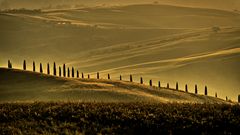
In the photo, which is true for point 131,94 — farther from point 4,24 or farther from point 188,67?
point 4,24

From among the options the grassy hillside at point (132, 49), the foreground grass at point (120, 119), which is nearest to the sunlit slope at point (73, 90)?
the foreground grass at point (120, 119)

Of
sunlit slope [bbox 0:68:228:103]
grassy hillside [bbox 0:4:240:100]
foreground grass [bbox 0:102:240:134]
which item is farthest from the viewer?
grassy hillside [bbox 0:4:240:100]

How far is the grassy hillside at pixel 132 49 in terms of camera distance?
105 m

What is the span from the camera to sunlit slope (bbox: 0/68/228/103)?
4353cm

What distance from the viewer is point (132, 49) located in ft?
491

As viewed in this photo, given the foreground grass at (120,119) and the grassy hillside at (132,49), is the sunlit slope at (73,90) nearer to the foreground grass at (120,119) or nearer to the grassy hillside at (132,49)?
the foreground grass at (120,119)

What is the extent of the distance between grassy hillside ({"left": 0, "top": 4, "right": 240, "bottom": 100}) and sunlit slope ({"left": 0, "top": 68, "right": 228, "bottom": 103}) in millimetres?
34258

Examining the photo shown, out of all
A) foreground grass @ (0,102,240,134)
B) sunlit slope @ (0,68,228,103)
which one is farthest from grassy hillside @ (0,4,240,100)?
foreground grass @ (0,102,240,134)

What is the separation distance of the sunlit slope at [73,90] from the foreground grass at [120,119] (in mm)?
20974

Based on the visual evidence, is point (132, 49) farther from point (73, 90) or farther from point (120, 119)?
point (120, 119)

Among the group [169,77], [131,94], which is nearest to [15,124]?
[131,94]

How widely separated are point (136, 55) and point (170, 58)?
8.86m

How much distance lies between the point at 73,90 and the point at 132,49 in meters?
104

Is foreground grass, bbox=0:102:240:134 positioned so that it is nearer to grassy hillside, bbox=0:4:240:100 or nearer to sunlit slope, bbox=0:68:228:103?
sunlit slope, bbox=0:68:228:103
